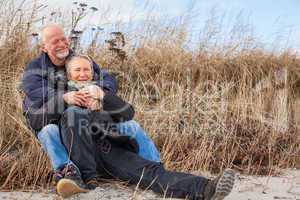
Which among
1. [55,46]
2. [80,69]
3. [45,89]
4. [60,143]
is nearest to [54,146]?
[60,143]

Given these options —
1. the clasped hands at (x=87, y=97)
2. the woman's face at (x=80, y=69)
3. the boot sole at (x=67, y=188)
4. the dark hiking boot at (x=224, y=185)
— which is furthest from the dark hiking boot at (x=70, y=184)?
the dark hiking boot at (x=224, y=185)

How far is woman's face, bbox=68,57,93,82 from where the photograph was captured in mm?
4016

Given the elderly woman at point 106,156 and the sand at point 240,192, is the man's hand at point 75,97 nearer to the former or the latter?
the elderly woman at point 106,156

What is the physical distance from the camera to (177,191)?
3.57 meters

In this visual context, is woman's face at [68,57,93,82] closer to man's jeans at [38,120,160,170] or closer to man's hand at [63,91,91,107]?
man's hand at [63,91,91,107]

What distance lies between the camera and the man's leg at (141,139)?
413 centimetres

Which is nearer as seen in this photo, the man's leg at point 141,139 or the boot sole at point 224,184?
the boot sole at point 224,184

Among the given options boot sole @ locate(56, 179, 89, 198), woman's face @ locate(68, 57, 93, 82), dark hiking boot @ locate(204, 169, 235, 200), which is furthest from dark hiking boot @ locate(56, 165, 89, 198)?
dark hiking boot @ locate(204, 169, 235, 200)

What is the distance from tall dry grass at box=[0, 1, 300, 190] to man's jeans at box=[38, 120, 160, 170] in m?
0.34

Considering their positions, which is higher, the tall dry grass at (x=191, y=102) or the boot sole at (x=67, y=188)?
the tall dry grass at (x=191, y=102)

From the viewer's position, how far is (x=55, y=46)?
4.20 m

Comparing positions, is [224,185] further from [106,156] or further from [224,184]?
[106,156]

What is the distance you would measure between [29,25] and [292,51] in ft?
13.8

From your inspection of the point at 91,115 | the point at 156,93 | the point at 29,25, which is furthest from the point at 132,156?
the point at 29,25
